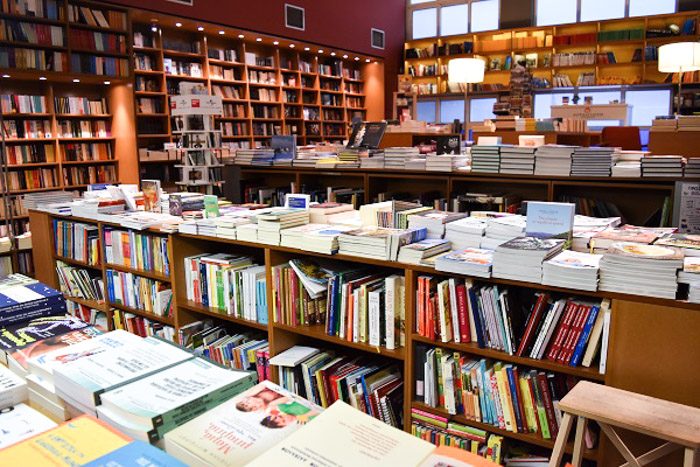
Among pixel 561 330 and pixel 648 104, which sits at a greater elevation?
pixel 648 104

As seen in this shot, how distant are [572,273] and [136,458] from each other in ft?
5.02

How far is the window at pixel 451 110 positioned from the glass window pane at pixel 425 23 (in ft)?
5.20

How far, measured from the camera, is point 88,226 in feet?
13.0

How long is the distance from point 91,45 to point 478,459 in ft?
24.5

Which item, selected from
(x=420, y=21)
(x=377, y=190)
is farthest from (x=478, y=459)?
(x=420, y=21)

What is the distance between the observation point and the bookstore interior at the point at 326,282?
113 cm

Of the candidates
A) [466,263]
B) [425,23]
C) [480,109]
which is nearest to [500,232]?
[466,263]

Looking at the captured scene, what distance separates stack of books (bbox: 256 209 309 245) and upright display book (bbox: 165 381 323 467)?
160 cm

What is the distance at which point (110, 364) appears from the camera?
50.2 inches

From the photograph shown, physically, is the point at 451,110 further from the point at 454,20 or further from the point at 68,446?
the point at 68,446

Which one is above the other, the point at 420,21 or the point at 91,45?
the point at 420,21

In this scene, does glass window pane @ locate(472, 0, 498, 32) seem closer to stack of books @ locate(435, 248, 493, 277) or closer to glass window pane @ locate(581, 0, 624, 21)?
glass window pane @ locate(581, 0, 624, 21)

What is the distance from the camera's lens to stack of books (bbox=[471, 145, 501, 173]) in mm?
4004

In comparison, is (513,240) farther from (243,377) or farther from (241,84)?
(241,84)
